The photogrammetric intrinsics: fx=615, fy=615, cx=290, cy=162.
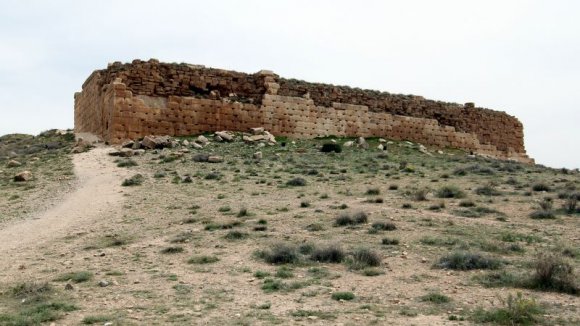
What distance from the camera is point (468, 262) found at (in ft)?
28.7

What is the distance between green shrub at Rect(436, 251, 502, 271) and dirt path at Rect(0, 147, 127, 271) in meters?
6.47

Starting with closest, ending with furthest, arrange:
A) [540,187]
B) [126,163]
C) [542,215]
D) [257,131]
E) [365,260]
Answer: [365,260] < [542,215] < [540,187] < [126,163] < [257,131]

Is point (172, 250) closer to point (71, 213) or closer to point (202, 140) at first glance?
point (71, 213)

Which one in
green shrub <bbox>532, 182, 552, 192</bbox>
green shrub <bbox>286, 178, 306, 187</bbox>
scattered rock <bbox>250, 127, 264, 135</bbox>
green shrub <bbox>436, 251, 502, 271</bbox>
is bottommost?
green shrub <bbox>436, 251, 502, 271</bbox>

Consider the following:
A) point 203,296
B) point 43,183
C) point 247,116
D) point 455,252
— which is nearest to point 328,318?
point 203,296

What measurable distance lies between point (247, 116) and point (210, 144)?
3.44 m

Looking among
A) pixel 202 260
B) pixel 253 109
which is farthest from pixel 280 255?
pixel 253 109

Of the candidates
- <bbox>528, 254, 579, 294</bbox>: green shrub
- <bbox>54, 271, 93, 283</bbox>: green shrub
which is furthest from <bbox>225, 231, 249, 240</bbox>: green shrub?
<bbox>528, 254, 579, 294</bbox>: green shrub

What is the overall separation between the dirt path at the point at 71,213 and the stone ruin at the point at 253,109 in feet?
16.1

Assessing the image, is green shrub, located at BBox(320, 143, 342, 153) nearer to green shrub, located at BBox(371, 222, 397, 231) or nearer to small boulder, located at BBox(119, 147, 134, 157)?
small boulder, located at BBox(119, 147, 134, 157)

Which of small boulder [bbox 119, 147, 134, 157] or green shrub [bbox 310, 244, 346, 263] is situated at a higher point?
small boulder [bbox 119, 147, 134, 157]

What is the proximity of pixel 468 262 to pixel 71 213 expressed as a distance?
8546 mm

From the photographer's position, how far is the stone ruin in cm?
2386

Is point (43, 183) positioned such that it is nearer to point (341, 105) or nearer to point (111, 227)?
point (111, 227)
